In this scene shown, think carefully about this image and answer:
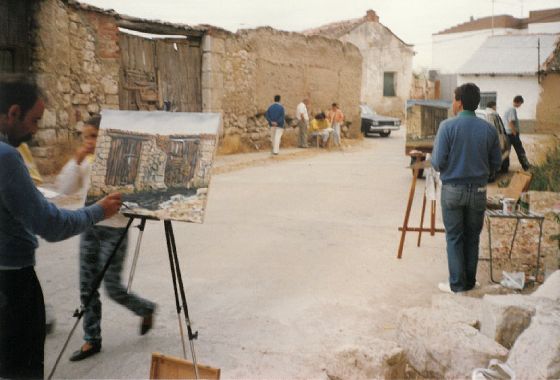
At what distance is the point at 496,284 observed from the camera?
5172 mm

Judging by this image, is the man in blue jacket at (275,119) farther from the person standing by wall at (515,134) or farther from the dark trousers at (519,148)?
the dark trousers at (519,148)

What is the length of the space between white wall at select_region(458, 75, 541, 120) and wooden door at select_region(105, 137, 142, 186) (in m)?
21.7

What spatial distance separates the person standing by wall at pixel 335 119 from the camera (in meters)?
19.3

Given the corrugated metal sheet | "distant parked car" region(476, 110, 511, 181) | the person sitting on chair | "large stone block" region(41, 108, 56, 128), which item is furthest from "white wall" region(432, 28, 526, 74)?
"large stone block" region(41, 108, 56, 128)

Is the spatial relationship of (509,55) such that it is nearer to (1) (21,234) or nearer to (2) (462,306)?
(2) (462,306)

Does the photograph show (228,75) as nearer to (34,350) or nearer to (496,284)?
(496,284)

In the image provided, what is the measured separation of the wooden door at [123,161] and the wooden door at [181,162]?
21 centimetres

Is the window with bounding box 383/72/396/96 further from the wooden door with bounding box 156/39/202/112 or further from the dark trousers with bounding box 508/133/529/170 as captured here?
the dark trousers with bounding box 508/133/529/170

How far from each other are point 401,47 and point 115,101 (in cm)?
1933

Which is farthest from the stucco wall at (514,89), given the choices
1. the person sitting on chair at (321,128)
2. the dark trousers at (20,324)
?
the dark trousers at (20,324)

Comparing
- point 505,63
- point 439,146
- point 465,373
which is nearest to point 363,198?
point 439,146

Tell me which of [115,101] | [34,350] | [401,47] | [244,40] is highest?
[401,47]

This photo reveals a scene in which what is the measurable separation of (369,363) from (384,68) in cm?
2562

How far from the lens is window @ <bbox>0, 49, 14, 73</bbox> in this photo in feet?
31.4
